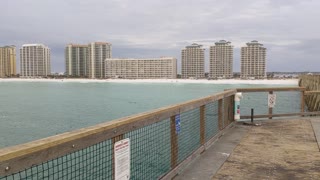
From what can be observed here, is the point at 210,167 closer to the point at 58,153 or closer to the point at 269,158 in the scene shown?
the point at 269,158

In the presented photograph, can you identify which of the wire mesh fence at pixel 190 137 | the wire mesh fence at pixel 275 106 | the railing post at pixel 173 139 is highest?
the railing post at pixel 173 139

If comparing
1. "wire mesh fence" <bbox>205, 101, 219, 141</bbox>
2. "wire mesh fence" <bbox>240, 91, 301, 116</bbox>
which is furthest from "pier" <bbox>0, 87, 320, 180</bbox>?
"wire mesh fence" <bbox>240, 91, 301, 116</bbox>

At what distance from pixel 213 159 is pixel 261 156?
92 centimetres

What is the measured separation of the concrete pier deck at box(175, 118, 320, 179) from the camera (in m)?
5.32

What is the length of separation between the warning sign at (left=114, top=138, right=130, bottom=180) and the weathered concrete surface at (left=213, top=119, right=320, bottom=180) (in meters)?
2.00

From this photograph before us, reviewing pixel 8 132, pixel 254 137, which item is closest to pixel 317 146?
pixel 254 137

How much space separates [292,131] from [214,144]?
279 cm

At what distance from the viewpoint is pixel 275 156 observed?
21.1 feet

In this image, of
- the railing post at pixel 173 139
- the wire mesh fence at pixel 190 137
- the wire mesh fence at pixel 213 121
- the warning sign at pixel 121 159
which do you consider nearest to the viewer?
the warning sign at pixel 121 159

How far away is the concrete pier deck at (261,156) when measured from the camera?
17.4 ft

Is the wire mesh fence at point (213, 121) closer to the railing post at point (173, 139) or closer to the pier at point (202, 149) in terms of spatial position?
the pier at point (202, 149)

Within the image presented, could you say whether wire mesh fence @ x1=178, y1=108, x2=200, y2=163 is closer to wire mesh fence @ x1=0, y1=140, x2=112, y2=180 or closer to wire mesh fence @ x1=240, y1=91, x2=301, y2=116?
wire mesh fence @ x1=0, y1=140, x2=112, y2=180

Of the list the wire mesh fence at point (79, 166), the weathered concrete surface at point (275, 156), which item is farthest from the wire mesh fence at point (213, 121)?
the wire mesh fence at point (79, 166)

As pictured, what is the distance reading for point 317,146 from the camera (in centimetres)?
724
